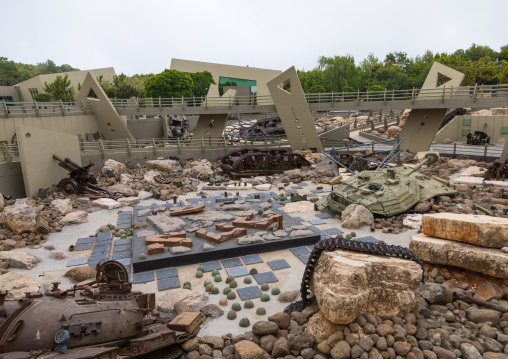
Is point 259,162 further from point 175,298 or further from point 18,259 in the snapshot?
point 175,298

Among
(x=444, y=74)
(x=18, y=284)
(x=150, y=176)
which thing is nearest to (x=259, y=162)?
(x=150, y=176)

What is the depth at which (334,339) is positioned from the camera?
4734 mm

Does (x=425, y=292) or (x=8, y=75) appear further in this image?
(x=8, y=75)

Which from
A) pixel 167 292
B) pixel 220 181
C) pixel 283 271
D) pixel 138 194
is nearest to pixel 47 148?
pixel 138 194

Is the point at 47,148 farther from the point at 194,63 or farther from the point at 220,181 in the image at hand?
the point at 194,63

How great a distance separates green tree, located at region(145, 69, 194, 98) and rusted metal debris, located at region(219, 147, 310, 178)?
20.1 metres

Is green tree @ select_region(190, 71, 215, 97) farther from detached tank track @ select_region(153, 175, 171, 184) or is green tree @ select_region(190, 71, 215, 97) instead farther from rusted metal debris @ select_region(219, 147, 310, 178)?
detached tank track @ select_region(153, 175, 171, 184)

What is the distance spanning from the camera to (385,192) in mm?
10766

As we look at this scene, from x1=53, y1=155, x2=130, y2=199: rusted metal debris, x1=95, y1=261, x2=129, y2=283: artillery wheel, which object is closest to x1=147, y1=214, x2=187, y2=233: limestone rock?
x1=95, y1=261, x2=129, y2=283: artillery wheel

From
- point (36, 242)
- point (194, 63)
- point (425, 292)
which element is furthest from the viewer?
point (194, 63)

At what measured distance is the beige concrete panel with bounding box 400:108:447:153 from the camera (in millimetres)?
19578

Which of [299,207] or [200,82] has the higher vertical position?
[200,82]

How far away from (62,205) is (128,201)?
2148 mm

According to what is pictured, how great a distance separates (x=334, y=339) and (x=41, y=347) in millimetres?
3465
